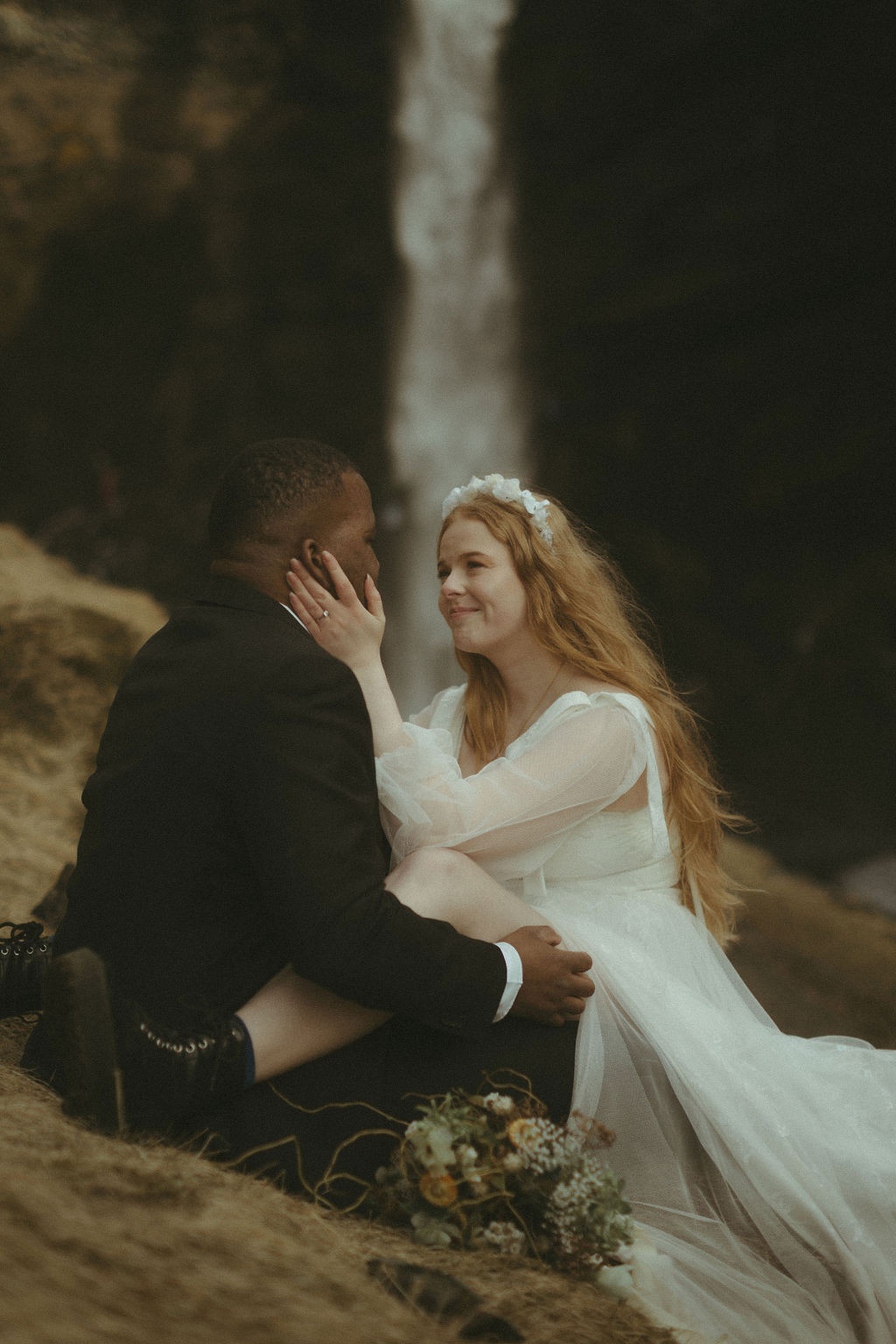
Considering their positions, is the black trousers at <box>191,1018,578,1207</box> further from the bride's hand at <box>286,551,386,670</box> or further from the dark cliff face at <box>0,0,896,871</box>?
the dark cliff face at <box>0,0,896,871</box>

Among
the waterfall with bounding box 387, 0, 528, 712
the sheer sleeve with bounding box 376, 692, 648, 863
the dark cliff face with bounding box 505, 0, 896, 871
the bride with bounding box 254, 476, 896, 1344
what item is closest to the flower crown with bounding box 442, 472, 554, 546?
the bride with bounding box 254, 476, 896, 1344

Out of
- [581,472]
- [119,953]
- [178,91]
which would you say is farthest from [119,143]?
[119,953]

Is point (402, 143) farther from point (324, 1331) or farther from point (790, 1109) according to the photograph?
point (324, 1331)

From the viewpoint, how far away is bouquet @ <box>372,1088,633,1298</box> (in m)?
2.32

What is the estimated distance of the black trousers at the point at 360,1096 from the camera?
2432 mm

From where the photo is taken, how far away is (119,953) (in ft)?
7.93

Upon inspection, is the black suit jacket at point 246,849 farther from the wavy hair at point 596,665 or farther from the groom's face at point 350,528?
the wavy hair at point 596,665

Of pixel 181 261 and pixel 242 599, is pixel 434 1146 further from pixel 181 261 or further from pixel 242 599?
pixel 181 261

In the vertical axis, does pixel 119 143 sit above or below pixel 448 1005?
above

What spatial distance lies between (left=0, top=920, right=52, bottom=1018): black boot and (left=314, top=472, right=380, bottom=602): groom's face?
1.34 metres

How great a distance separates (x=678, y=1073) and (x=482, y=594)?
1580mm

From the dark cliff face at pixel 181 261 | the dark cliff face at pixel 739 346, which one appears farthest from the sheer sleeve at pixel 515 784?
the dark cliff face at pixel 739 346

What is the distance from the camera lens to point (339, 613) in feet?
9.33

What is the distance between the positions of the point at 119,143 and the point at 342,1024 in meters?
9.54
